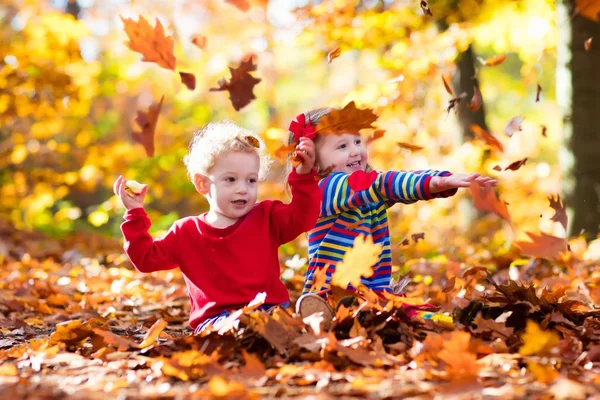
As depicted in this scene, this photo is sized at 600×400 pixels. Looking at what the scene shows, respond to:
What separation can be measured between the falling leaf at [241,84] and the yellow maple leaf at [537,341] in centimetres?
187

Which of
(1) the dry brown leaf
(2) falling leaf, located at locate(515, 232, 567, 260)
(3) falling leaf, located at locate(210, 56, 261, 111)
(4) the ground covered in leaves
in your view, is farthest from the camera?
(2) falling leaf, located at locate(515, 232, 567, 260)

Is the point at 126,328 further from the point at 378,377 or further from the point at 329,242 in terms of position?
Result: the point at 378,377

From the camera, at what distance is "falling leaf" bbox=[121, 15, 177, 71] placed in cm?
320

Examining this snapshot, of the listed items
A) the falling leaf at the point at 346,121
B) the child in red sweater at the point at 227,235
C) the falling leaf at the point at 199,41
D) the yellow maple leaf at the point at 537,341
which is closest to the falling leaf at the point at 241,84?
the falling leaf at the point at 199,41

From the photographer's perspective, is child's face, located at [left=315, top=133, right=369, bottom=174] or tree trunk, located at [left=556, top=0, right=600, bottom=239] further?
tree trunk, located at [left=556, top=0, right=600, bottom=239]

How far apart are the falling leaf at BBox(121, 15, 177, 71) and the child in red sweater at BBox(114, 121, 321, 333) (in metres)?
0.55

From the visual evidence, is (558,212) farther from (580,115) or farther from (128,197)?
(128,197)

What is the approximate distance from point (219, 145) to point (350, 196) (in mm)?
593

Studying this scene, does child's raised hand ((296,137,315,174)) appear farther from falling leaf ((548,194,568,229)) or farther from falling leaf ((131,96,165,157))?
falling leaf ((548,194,568,229))

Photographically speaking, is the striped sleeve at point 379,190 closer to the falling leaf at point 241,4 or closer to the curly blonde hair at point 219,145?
the curly blonde hair at point 219,145

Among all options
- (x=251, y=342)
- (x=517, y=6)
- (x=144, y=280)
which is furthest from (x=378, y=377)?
(x=517, y=6)

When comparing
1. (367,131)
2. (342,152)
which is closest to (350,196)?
(342,152)

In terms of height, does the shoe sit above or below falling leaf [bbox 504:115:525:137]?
below

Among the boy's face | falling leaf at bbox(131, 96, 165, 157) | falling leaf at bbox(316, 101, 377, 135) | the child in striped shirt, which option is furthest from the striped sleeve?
falling leaf at bbox(131, 96, 165, 157)
